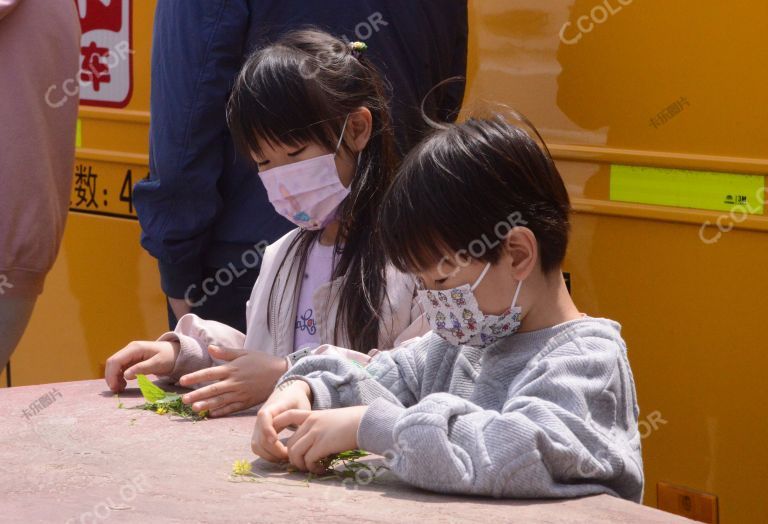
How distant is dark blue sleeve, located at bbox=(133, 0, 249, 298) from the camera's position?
284 cm

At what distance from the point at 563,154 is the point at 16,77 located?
1.35 metres

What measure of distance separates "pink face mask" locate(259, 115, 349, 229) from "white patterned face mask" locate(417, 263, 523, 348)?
0.65m

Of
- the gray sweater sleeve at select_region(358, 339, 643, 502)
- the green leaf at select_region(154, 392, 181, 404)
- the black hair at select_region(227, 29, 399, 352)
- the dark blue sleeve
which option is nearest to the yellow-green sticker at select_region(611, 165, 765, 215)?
the black hair at select_region(227, 29, 399, 352)

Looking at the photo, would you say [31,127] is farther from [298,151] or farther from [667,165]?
[667,165]

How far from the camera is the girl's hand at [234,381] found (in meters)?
2.08

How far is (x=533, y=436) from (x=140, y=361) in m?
1.04

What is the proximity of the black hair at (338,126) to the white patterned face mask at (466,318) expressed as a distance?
51cm

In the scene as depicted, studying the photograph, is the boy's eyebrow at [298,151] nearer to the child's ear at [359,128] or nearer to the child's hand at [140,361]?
the child's ear at [359,128]

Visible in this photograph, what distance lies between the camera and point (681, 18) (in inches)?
104

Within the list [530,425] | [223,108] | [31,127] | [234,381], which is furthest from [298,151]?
[530,425]

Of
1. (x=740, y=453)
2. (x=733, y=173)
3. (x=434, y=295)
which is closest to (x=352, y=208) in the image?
(x=434, y=295)

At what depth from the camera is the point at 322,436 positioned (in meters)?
1.66

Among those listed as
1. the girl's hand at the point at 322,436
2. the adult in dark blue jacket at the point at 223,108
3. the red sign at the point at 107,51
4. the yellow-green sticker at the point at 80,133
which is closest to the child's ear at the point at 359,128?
the adult in dark blue jacket at the point at 223,108

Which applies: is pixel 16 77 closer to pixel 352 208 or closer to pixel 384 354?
pixel 352 208
